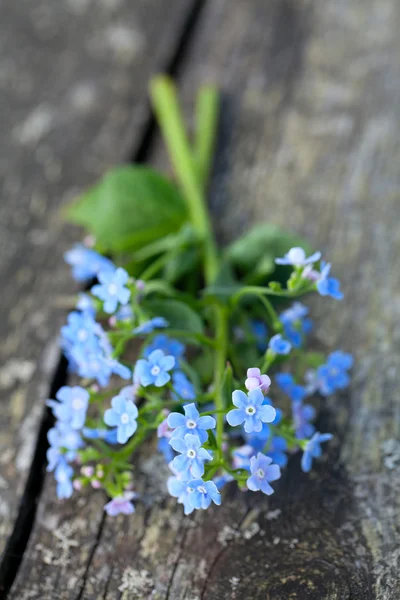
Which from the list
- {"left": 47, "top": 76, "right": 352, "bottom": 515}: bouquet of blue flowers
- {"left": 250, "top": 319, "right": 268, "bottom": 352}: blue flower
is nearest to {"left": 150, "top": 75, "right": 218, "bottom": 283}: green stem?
{"left": 47, "top": 76, "right": 352, "bottom": 515}: bouquet of blue flowers

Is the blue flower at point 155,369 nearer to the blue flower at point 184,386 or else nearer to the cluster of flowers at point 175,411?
the cluster of flowers at point 175,411

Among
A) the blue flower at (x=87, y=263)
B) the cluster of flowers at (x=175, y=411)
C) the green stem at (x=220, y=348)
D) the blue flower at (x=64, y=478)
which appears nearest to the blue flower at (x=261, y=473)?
the cluster of flowers at (x=175, y=411)

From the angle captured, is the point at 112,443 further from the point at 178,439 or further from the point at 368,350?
the point at 368,350

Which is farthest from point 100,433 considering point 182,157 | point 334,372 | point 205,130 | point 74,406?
Result: point 205,130

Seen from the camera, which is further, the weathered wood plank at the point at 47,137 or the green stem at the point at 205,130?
the green stem at the point at 205,130

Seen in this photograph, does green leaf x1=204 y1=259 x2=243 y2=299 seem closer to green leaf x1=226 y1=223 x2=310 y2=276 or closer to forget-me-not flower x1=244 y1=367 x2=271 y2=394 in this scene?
green leaf x1=226 y1=223 x2=310 y2=276

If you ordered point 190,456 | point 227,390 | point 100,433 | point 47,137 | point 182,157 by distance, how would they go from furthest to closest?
point 47,137, point 182,157, point 100,433, point 227,390, point 190,456

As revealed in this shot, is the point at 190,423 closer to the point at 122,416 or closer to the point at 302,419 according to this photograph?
the point at 122,416
